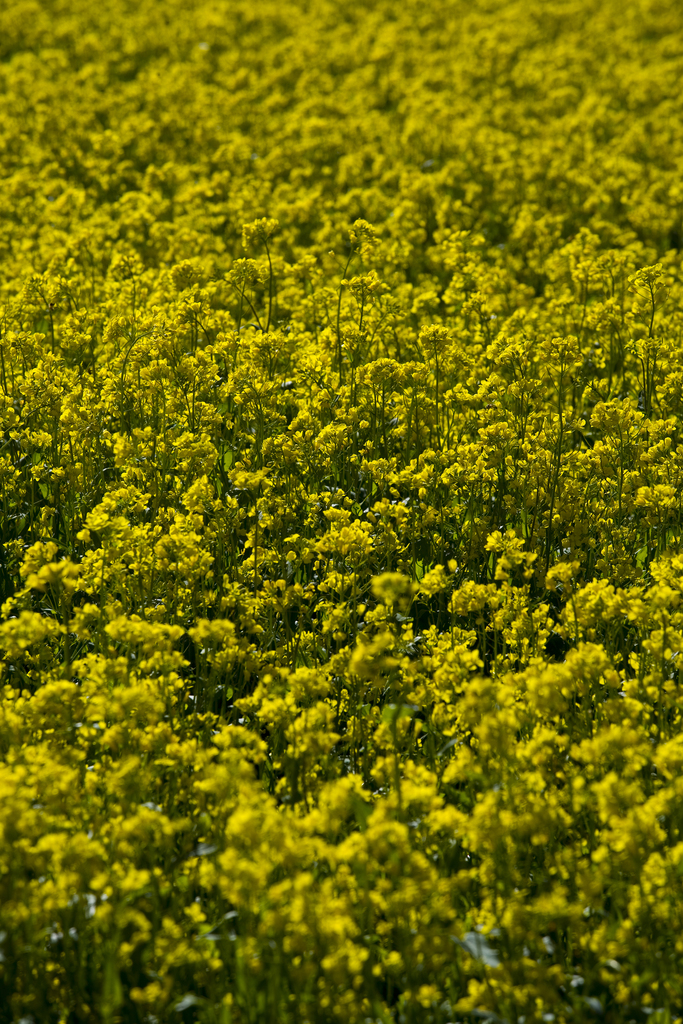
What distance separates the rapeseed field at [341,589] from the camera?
3.44 meters

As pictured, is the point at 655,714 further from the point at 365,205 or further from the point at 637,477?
the point at 365,205

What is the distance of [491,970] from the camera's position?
3373 mm

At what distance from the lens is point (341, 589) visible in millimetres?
4957

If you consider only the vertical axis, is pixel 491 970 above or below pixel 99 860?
below

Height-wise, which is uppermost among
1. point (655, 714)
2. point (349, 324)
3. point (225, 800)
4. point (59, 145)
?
point (59, 145)

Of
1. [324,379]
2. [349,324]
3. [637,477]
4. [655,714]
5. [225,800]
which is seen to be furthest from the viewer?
[349,324]

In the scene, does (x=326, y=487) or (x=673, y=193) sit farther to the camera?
(x=673, y=193)

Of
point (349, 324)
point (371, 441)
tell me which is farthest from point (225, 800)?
point (349, 324)

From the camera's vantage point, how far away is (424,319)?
8.08 m

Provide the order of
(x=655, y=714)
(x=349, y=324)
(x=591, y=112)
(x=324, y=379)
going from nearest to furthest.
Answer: (x=655, y=714) → (x=324, y=379) → (x=349, y=324) → (x=591, y=112)

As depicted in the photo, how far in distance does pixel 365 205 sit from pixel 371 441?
497 cm

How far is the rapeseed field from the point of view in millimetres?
3438

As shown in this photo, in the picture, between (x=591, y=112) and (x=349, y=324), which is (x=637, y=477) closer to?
(x=349, y=324)

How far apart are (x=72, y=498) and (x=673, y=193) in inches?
294
